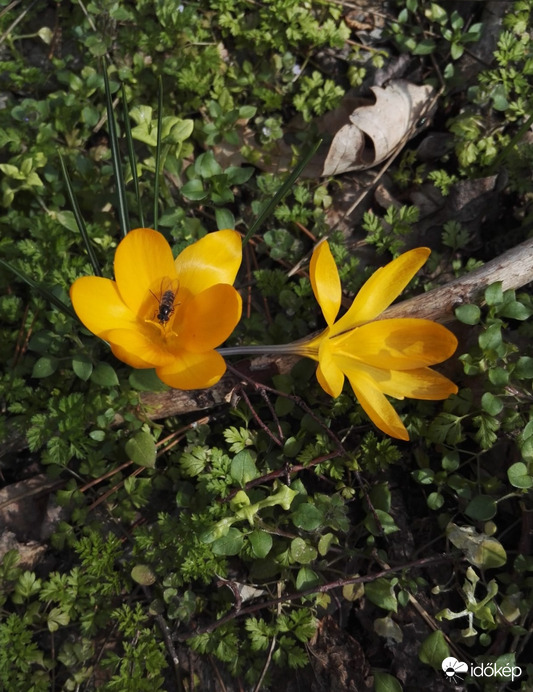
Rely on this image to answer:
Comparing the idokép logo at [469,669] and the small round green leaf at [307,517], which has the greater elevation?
the small round green leaf at [307,517]

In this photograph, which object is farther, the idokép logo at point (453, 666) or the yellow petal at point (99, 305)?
the idokép logo at point (453, 666)

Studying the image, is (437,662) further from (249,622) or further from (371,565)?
(249,622)

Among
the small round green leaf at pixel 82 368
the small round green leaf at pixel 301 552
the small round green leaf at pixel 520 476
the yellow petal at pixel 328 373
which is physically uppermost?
the yellow petal at pixel 328 373

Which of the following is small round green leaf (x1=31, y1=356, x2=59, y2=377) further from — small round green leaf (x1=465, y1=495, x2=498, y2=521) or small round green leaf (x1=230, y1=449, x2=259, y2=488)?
small round green leaf (x1=465, y1=495, x2=498, y2=521)

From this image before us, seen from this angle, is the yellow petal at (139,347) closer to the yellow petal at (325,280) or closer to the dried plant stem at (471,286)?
the yellow petal at (325,280)

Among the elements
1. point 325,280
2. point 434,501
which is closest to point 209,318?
point 325,280

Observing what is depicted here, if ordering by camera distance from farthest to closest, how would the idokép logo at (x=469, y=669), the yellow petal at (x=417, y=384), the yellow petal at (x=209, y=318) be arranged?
the idokép logo at (x=469, y=669)
the yellow petal at (x=417, y=384)
the yellow petal at (x=209, y=318)

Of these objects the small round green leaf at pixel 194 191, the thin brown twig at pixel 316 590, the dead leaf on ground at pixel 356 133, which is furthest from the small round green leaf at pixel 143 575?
the dead leaf on ground at pixel 356 133
